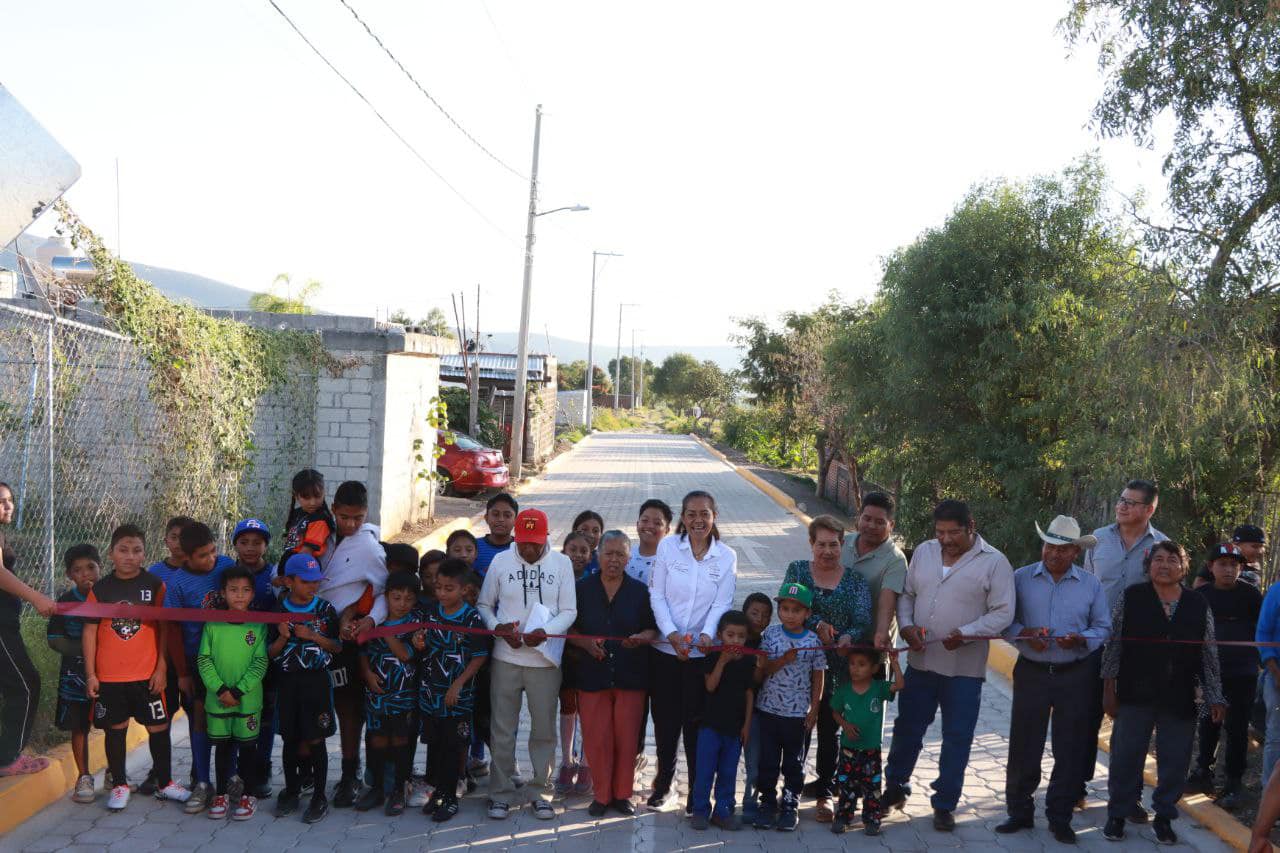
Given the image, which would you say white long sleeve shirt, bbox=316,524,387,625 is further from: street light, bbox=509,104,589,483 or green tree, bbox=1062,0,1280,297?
street light, bbox=509,104,589,483

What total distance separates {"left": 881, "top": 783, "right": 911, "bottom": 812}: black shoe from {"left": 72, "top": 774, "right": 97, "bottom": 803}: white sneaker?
4.14 meters

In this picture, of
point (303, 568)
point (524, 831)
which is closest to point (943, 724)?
point (524, 831)

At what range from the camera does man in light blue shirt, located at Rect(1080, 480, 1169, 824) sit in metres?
6.14

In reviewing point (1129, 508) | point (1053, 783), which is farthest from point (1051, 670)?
point (1129, 508)

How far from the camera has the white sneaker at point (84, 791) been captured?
5793 mm

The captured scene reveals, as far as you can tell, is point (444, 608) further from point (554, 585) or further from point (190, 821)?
point (190, 821)

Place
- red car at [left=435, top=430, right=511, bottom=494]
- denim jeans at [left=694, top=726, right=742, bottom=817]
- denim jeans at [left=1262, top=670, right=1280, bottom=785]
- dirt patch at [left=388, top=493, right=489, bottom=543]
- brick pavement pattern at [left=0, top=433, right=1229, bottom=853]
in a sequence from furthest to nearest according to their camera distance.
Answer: red car at [left=435, top=430, right=511, bottom=494] → dirt patch at [left=388, top=493, right=489, bottom=543] → denim jeans at [left=694, top=726, right=742, bottom=817] → denim jeans at [left=1262, top=670, right=1280, bottom=785] → brick pavement pattern at [left=0, top=433, right=1229, bottom=853]

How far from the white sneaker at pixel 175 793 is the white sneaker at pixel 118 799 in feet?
0.59

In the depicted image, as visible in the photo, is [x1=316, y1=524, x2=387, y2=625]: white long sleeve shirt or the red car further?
the red car

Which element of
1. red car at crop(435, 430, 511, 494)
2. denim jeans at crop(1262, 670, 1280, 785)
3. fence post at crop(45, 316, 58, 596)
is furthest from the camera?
red car at crop(435, 430, 511, 494)

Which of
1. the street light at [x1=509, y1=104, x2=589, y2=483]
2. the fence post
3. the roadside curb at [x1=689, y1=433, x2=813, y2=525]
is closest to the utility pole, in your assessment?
the street light at [x1=509, y1=104, x2=589, y2=483]

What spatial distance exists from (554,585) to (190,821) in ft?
7.10

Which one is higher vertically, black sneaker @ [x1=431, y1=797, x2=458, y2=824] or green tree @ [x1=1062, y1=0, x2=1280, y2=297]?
green tree @ [x1=1062, y1=0, x2=1280, y2=297]

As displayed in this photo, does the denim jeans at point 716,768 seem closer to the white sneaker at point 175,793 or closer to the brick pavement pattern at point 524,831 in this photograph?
the brick pavement pattern at point 524,831
